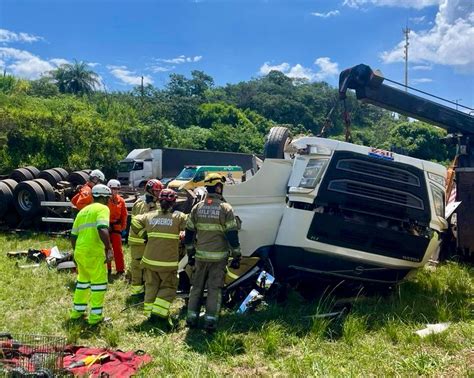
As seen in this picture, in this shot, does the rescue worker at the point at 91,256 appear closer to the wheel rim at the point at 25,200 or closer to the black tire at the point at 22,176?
the wheel rim at the point at 25,200

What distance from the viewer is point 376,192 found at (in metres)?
5.17

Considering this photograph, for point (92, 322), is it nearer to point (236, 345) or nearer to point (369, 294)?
point (236, 345)

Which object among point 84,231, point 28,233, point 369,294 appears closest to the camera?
point 84,231

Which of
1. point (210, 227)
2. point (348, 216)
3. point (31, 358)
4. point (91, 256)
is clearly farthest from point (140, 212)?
point (31, 358)

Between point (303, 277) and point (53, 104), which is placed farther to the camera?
point (53, 104)

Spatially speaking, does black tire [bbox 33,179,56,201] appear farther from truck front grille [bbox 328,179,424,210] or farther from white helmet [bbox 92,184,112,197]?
Answer: truck front grille [bbox 328,179,424,210]

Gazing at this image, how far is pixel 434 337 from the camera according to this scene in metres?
4.09

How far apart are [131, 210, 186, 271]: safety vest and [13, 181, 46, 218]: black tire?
6.97 m

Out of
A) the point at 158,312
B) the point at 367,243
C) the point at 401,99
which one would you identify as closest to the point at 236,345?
the point at 158,312

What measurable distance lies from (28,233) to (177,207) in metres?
5.72

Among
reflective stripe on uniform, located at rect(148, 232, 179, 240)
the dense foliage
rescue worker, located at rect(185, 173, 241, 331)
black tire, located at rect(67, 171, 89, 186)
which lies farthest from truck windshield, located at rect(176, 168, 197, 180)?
rescue worker, located at rect(185, 173, 241, 331)

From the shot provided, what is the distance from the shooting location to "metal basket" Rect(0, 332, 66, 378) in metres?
3.21

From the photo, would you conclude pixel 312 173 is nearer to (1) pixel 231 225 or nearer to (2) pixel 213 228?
(1) pixel 231 225

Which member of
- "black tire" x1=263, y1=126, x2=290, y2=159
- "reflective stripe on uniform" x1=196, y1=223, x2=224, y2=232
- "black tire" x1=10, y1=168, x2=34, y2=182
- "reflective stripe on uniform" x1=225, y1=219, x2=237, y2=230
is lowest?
"black tire" x1=10, y1=168, x2=34, y2=182
